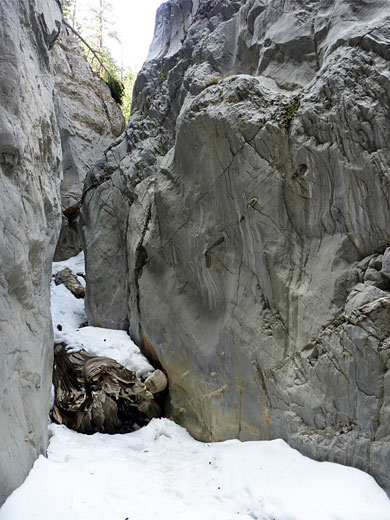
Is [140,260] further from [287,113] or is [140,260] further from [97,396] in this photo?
[287,113]

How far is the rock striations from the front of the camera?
4426 millimetres

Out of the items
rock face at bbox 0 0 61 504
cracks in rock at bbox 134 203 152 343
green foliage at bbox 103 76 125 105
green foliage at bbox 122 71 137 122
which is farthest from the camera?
green foliage at bbox 122 71 137 122

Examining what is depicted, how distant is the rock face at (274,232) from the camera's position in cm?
502

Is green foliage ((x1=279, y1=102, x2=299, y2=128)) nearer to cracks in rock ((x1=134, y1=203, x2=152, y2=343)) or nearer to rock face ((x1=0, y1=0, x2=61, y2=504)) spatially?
rock face ((x1=0, y1=0, x2=61, y2=504))

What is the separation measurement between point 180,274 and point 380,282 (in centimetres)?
421

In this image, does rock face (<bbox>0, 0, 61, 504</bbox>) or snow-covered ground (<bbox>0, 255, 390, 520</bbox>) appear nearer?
snow-covered ground (<bbox>0, 255, 390, 520</bbox>)

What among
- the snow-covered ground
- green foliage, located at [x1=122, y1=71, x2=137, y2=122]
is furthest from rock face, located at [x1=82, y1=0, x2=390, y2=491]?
green foliage, located at [x1=122, y1=71, x2=137, y2=122]

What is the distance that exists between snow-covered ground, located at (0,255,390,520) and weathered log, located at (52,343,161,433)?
0.49m

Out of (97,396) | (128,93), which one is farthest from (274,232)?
(128,93)

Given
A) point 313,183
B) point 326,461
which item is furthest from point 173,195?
point 326,461

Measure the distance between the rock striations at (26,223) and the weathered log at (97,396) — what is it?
3.43 feet

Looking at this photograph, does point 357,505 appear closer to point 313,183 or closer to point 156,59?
point 313,183

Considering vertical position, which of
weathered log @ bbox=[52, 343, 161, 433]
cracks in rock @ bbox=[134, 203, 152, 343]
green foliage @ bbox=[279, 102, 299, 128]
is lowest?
weathered log @ bbox=[52, 343, 161, 433]

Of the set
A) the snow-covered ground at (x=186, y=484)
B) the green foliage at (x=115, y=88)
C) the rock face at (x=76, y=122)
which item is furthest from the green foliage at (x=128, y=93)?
the snow-covered ground at (x=186, y=484)
